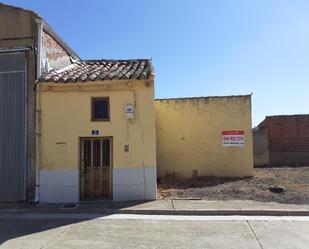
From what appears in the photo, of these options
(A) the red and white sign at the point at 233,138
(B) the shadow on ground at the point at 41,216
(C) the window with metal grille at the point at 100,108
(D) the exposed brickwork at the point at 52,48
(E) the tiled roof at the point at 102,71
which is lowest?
(B) the shadow on ground at the point at 41,216

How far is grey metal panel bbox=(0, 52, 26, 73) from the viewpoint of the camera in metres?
15.7

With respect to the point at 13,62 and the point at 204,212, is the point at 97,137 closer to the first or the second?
the point at 13,62

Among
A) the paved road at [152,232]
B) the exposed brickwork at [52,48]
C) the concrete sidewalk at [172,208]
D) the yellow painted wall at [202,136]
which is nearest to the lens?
the paved road at [152,232]

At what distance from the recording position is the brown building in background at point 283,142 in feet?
86.1

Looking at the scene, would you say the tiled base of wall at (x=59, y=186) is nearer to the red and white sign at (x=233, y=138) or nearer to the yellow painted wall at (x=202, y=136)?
the yellow painted wall at (x=202, y=136)

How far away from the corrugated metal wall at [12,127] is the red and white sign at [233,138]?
8.34m

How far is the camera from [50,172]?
593 inches

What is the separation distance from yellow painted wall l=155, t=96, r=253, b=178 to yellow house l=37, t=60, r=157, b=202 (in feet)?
13.4

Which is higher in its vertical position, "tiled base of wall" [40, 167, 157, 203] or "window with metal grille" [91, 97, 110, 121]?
"window with metal grille" [91, 97, 110, 121]

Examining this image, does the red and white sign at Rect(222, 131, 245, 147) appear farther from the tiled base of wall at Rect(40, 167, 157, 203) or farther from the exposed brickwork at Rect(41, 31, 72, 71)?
the exposed brickwork at Rect(41, 31, 72, 71)

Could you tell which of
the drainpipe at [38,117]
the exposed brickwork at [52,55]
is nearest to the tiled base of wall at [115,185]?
the drainpipe at [38,117]

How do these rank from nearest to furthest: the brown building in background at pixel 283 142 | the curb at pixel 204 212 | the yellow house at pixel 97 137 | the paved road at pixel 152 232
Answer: the paved road at pixel 152 232 → the curb at pixel 204 212 → the yellow house at pixel 97 137 → the brown building in background at pixel 283 142

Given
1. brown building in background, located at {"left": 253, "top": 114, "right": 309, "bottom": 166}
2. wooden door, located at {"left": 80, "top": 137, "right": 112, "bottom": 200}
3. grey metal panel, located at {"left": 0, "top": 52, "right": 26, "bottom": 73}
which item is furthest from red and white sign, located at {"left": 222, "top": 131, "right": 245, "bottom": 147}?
grey metal panel, located at {"left": 0, "top": 52, "right": 26, "bottom": 73}

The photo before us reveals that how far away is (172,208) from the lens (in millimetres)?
13109
